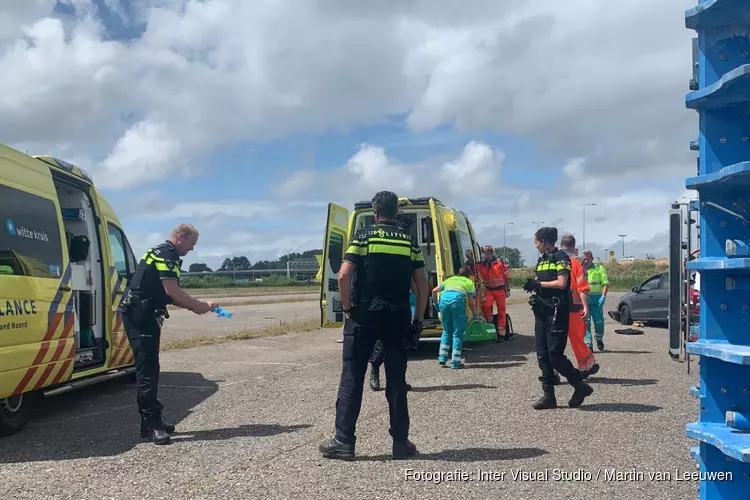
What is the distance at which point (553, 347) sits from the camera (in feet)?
21.7

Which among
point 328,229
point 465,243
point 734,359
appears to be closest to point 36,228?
point 328,229

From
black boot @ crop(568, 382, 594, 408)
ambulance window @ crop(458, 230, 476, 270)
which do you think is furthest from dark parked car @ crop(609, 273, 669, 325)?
black boot @ crop(568, 382, 594, 408)

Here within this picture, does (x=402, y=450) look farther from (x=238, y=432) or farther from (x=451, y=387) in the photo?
(x=451, y=387)

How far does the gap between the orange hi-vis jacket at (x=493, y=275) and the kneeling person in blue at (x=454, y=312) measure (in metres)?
3.12

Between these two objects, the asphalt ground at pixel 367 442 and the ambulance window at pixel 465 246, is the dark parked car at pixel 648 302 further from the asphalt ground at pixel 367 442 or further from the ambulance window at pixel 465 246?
the asphalt ground at pixel 367 442

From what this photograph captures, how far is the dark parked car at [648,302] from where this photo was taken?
16641 mm

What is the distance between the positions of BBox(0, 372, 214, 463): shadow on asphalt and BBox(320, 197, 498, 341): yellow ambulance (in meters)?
2.44

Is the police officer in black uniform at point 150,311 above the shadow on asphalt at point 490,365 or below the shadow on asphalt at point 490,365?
above

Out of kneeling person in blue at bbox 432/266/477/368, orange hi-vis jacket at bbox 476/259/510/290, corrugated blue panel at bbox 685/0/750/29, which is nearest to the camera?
corrugated blue panel at bbox 685/0/750/29

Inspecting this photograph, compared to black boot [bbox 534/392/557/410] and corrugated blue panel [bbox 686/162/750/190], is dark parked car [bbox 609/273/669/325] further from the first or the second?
corrugated blue panel [bbox 686/162/750/190]

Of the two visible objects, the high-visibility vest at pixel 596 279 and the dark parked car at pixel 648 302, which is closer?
the high-visibility vest at pixel 596 279

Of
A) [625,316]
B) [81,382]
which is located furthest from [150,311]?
[625,316]

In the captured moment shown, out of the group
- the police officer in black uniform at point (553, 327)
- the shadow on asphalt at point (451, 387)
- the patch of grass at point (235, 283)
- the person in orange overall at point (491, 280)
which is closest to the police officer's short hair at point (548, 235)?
the police officer in black uniform at point (553, 327)

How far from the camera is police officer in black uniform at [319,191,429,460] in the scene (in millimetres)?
5059
